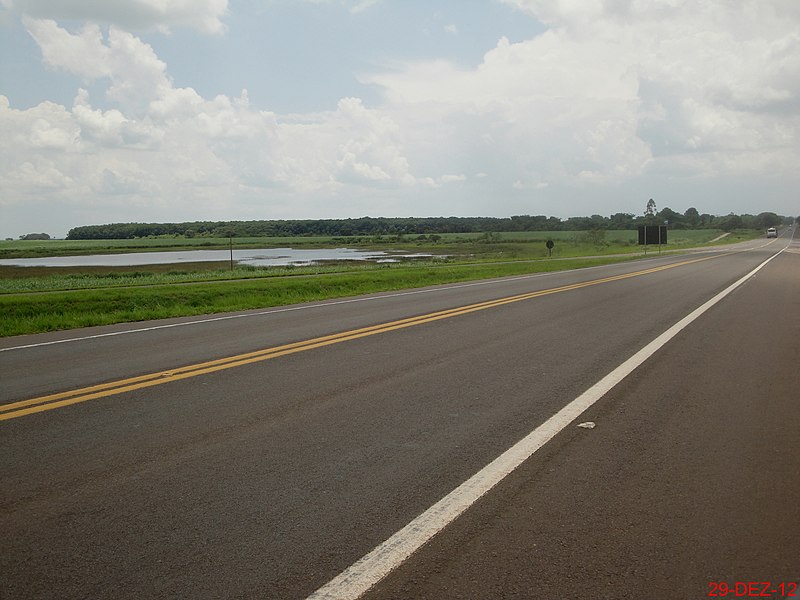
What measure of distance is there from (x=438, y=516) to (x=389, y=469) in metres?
0.84

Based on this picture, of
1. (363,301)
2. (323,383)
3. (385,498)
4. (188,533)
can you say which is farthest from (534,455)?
(363,301)

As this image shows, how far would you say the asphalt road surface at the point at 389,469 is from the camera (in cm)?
330

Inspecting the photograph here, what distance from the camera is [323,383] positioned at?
287 inches

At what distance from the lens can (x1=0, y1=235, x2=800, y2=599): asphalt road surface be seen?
330cm

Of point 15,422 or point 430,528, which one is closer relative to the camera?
point 430,528

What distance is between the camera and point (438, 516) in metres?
3.86

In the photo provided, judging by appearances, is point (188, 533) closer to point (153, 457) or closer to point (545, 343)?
point (153, 457)

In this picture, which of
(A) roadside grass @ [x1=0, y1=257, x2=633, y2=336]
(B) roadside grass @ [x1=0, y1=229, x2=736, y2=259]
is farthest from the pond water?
(A) roadside grass @ [x1=0, y1=257, x2=633, y2=336]

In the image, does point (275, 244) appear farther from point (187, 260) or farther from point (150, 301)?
point (150, 301)

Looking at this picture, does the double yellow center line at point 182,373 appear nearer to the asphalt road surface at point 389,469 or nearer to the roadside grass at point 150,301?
the asphalt road surface at point 389,469

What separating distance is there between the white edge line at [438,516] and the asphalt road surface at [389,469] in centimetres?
5

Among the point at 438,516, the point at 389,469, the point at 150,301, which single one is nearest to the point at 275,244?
the point at 150,301

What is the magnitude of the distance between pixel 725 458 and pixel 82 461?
4.65 metres

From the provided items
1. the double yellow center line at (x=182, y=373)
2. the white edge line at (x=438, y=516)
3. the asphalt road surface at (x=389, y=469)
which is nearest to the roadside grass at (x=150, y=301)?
the asphalt road surface at (x=389, y=469)
